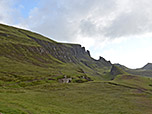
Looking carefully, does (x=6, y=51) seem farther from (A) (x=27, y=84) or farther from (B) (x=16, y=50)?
(A) (x=27, y=84)

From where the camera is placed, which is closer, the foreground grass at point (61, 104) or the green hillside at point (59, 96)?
the foreground grass at point (61, 104)

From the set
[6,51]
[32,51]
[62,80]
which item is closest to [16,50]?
[6,51]

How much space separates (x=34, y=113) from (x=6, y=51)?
483 ft

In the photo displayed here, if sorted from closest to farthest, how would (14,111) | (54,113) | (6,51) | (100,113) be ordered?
(14,111), (54,113), (100,113), (6,51)

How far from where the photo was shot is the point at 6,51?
506ft

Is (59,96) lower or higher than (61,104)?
higher

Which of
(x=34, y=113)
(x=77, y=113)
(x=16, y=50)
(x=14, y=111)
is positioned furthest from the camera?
(x=16, y=50)

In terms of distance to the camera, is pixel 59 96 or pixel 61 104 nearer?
pixel 61 104

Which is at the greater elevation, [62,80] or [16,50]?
[16,50]

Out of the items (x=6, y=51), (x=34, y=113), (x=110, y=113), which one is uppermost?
(x=6, y=51)

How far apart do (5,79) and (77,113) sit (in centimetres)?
6154

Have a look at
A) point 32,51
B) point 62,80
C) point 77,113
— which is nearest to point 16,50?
point 32,51

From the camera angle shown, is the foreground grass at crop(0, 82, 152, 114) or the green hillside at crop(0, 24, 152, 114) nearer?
the foreground grass at crop(0, 82, 152, 114)

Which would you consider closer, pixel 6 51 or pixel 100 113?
pixel 100 113
